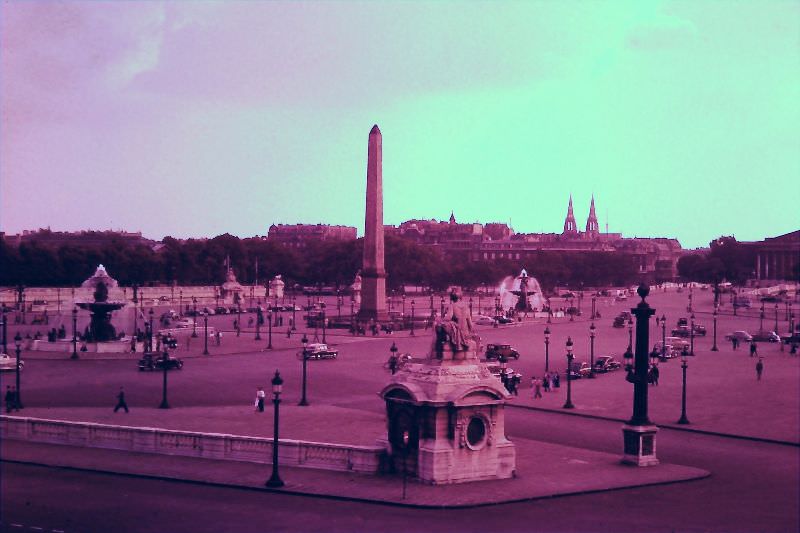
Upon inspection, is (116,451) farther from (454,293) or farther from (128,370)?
(128,370)

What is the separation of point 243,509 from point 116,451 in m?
6.52

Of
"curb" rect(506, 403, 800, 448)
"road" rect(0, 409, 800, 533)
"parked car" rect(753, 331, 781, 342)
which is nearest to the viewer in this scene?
"road" rect(0, 409, 800, 533)

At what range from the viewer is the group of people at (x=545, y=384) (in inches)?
1420

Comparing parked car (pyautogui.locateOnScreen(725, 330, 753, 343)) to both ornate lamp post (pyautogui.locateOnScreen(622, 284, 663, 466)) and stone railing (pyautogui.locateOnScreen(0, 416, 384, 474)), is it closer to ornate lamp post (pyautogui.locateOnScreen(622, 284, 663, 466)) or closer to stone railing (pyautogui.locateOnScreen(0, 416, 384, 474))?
ornate lamp post (pyautogui.locateOnScreen(622, 284, 663, 466))

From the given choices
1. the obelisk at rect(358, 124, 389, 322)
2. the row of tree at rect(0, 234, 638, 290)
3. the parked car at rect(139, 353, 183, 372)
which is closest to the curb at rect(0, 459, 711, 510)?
the parked car at rect(139, 353, 183, 372)

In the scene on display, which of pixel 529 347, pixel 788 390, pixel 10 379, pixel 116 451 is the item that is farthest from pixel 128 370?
pixel 788 390

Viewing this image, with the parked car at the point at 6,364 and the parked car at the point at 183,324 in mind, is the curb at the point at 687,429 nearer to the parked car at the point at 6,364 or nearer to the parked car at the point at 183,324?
the parked car at the point at 6,364

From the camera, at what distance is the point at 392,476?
22.7m

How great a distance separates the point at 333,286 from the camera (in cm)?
14488

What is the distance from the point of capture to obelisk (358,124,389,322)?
6900 cm

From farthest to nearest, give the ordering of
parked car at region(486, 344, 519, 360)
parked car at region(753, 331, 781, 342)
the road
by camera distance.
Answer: parked car at region(486, 344, 519, 360) → parked car at region(753, 331, 781, 342) → the road

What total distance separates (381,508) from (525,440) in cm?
802

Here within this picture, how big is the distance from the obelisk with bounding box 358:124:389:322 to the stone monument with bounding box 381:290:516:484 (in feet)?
152

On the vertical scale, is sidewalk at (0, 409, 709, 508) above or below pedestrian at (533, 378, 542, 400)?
below
